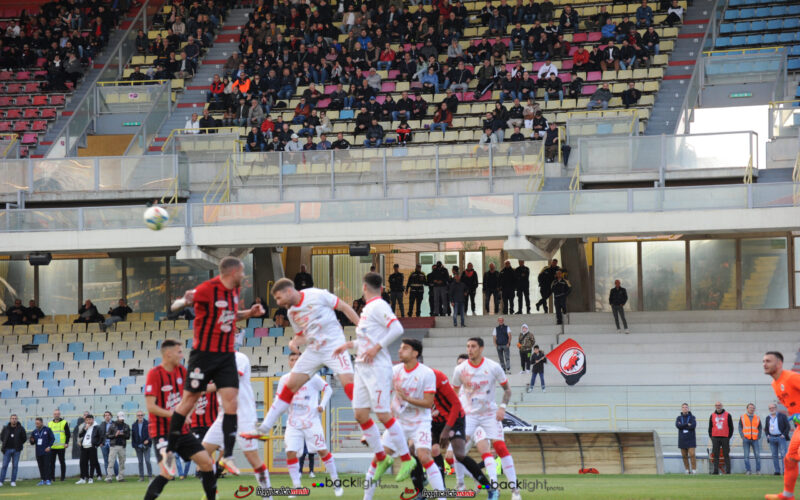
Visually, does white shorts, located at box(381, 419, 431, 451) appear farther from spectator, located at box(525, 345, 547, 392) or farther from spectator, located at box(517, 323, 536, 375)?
spectator, located at box(517, 323, 536, 375)

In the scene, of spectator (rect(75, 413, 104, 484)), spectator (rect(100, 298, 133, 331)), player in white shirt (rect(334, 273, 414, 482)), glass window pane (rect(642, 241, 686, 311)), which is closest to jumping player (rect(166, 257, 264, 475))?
player in white shirt (rect(334, 273, 414, 482))

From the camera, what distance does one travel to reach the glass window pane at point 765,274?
36500 mm

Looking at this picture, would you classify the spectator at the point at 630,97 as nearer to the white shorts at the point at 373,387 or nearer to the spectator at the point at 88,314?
the spectator at the point at 88,314

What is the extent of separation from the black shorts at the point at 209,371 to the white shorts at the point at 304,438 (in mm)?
3908

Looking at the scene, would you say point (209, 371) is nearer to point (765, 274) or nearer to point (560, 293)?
point (560, 293)

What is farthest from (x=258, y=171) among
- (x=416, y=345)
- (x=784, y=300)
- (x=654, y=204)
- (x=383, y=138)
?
(x=416, y=345)

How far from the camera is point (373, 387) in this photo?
1248 cm

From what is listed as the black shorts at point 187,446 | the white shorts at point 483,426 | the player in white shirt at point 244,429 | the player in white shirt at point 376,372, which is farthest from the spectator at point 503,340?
the black shorts at point 187,446

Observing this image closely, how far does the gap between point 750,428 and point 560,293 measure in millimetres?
10154

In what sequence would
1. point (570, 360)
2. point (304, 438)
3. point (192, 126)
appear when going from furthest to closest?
1. point (192, 126)
2. point (570, 360)
3. point (304, 438)

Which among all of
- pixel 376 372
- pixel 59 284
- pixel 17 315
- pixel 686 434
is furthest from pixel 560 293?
pixel 376 372

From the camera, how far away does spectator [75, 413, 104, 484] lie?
79.5 feet

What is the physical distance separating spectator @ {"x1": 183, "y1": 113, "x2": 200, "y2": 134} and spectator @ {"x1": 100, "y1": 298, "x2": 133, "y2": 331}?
6.08m

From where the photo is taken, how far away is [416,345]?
13562 millimetres
